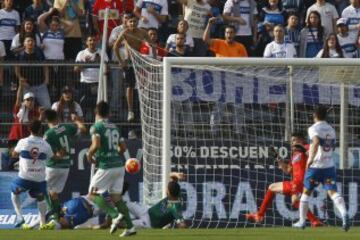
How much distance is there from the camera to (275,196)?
86.2 ft

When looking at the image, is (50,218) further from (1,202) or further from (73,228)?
(1,202)

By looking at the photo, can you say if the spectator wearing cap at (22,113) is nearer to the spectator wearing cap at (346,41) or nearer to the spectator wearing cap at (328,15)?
the spectator wearing cap at (328,15)

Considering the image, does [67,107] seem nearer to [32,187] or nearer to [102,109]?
[32,187]

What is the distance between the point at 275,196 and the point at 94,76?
4115 mm

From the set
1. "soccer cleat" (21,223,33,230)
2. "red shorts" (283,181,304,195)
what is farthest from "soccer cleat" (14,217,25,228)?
"red shorts" (283,181,304,195)

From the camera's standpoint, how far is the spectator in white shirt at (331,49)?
28.3 metres

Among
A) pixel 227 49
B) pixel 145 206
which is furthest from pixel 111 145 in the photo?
pixel 227 49

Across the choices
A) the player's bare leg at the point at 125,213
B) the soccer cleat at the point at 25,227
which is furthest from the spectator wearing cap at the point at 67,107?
the player's bare leg at the point at 125,213

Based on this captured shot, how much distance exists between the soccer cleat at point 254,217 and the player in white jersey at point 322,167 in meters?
1.54

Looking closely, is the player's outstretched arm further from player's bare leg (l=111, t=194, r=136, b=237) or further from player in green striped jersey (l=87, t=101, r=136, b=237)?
player's bare leg (l=111, t=194, r=136, b=237)

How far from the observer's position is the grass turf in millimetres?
21141

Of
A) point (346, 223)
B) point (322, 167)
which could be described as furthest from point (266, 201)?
point (346, 223)

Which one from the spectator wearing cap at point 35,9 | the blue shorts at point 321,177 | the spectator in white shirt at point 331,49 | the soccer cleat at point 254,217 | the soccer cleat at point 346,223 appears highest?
the spectator wearing cap at point 35,9

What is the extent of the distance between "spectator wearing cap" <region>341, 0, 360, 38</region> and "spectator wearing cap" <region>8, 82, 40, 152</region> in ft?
21.7
